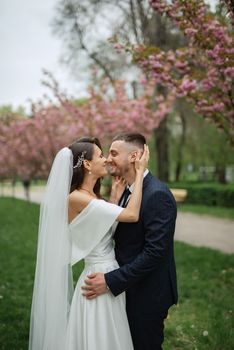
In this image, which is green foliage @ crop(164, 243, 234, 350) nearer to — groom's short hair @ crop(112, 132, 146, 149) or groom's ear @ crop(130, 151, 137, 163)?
groom's ear @ crop(130, 151, 137, 163)

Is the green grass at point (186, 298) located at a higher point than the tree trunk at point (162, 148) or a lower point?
lower

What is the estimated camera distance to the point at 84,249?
323 cm

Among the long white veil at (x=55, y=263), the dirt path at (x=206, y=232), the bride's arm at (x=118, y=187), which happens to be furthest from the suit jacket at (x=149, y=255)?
the dirt path at (x=206, y=232)

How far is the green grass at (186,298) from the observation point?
4632 mm

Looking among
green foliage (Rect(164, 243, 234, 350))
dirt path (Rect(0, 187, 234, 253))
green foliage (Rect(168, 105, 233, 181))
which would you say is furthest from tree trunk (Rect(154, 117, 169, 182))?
green foliage (Rect(164, 243, 234, 350))

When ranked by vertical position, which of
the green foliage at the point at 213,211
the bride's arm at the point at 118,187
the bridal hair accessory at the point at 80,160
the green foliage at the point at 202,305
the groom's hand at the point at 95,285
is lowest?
the green foliage at the point at 213,211

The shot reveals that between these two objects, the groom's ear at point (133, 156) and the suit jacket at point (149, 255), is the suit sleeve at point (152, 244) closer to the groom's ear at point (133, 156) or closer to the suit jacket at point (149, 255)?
the suit jacket at point (149, 255)

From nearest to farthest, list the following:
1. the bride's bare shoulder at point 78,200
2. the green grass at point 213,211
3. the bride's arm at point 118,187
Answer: the bride's bare shoulder at point 78,200 → the bride's arm at point 118,187 → the green grass at point 213,211

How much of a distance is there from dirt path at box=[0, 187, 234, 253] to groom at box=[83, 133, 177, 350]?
243 inches

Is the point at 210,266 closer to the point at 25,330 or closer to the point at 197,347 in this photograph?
the point at 197,347

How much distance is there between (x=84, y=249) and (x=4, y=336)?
7.26 ft

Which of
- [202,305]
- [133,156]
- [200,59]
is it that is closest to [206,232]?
[200,59]

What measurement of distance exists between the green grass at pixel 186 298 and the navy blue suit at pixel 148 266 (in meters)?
1.62

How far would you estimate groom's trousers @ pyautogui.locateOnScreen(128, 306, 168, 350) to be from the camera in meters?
3.12
